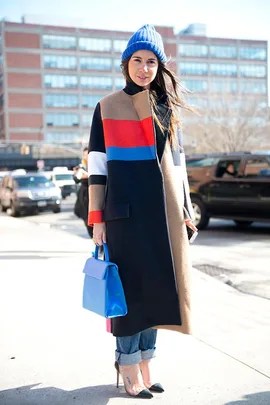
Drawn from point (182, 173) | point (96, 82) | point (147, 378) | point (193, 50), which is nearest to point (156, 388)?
point (147, 378)

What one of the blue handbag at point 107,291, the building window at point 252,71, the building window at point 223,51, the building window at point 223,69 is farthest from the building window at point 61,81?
the blue handbag at point 107,291

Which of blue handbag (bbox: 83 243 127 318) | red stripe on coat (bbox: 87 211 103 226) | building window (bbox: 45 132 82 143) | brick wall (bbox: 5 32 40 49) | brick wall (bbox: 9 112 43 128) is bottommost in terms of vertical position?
blue handbag (bbox: 83 243 127 318)

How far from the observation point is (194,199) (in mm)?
13586

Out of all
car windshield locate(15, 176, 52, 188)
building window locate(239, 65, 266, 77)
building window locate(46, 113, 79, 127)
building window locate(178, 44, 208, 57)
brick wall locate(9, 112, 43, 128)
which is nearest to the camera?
car windshield locate(15, 176, 52, 188)

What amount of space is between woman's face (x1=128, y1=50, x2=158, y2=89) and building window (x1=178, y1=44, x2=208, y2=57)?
110568 millimetres

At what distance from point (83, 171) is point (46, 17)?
102103 millimetres

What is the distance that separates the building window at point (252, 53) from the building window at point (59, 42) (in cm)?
3262

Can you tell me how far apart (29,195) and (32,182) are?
1.02 meters

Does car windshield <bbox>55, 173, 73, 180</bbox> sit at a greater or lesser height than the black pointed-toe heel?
greater

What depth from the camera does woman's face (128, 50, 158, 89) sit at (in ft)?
10.9

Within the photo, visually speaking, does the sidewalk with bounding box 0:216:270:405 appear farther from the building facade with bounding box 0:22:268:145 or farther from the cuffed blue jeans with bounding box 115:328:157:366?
the building facade with bounding box 0:22:268:145

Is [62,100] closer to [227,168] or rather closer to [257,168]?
[227,168]

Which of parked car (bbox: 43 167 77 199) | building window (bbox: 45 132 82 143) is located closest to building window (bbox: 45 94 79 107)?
building window (bbox: 45 132 82 143)

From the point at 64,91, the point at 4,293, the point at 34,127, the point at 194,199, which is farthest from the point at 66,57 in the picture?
the point at 4,293
